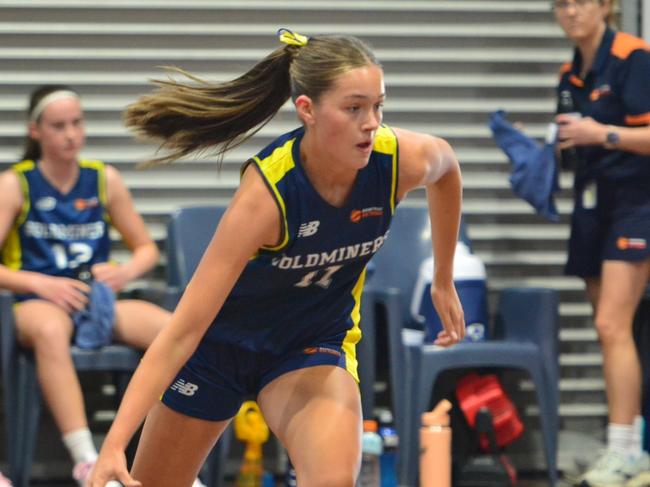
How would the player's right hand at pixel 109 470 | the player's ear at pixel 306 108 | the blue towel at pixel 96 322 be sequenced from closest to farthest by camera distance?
the player's right hand at pixel 109 470, the player's ear at pixel 306 108, the blue towel at pixel 96 322

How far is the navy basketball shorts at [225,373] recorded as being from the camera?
3369 mm

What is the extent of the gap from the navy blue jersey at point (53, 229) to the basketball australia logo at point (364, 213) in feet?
7.88

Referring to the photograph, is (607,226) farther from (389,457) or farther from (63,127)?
(63,127)

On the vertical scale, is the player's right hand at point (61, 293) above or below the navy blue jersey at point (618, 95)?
below

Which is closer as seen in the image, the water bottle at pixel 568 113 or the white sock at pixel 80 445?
the white sock at pixel 80 445

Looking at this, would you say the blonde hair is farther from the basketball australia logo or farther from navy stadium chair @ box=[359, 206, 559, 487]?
navy stadium chair @ box=[359, 206, 559, 487]

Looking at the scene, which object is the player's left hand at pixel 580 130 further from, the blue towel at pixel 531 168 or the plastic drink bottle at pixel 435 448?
the plastic drink bottle at pixel 435 448

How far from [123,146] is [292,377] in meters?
2.94

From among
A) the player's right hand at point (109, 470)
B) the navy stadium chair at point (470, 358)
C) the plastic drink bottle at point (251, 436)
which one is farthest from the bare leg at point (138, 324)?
the player's right hand at point (109, 470)

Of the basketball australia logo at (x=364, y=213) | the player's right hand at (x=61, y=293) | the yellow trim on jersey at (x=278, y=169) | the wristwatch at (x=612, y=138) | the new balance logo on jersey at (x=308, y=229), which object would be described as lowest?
the player's right hand at (x=61, y=293)

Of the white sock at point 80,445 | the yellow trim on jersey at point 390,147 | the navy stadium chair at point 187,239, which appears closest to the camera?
the yellow trim on jersey at point 390,147

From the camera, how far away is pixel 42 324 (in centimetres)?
497

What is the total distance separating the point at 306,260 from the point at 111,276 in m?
2.24

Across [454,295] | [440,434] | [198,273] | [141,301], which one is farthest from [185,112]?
[440,434]
